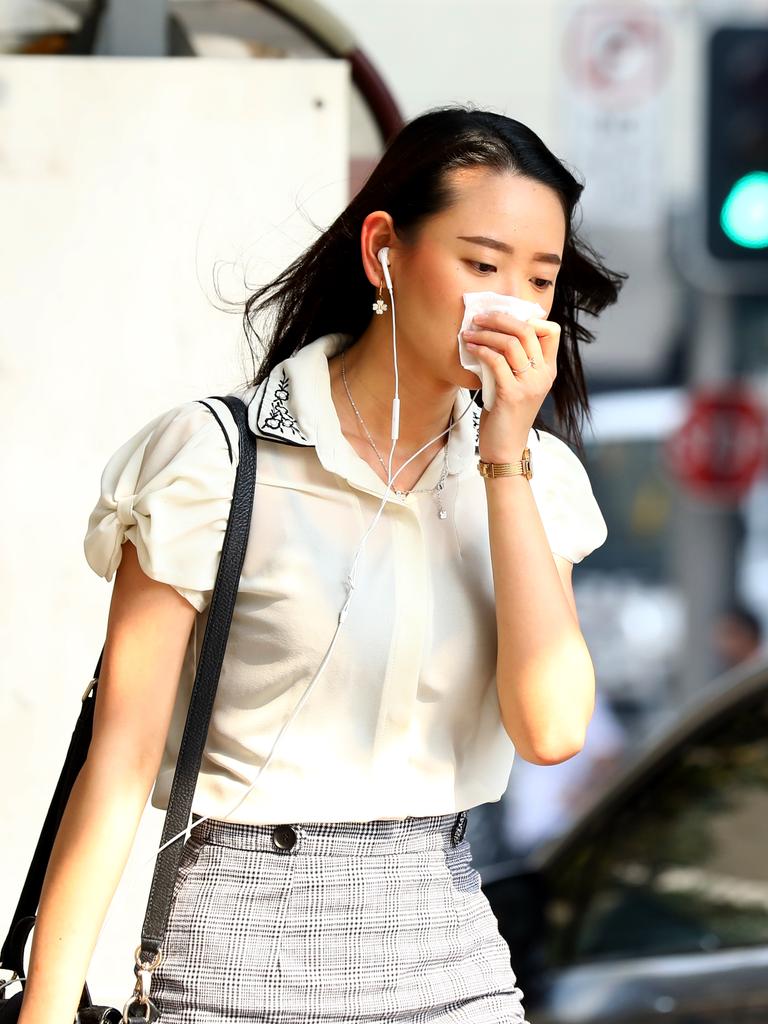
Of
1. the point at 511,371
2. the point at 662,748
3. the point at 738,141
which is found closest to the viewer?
the point at 511,371

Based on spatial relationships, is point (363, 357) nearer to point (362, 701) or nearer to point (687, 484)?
point (362, 701)

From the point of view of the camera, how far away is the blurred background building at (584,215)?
2.97 meters

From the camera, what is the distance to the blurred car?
3.47 metres

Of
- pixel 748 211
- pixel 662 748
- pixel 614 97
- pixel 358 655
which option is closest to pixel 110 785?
pixel 358 655

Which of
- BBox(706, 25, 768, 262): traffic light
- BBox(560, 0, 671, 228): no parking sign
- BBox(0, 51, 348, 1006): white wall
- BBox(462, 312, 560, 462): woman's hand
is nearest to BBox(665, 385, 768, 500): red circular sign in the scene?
BBox(560, 0, 671, 228): no parking sign

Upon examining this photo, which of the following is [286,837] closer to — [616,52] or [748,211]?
[748,211]

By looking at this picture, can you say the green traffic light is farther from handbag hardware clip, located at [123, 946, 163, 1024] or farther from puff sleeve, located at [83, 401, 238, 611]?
handbag hardware clip, located at [123, 946, 163, 1024]

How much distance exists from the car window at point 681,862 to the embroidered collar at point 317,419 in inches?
69.5

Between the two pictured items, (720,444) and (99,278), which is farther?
(720,444)

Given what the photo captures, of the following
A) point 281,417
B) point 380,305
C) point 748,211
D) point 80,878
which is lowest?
point 80,878

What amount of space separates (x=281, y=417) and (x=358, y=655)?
29 cm

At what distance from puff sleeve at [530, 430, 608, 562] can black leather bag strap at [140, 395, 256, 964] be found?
1.31 feet

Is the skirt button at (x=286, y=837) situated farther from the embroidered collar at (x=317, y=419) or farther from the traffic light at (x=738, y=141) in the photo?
the traffic light at (x=738, y=141)

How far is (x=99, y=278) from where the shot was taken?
9.77 feet
